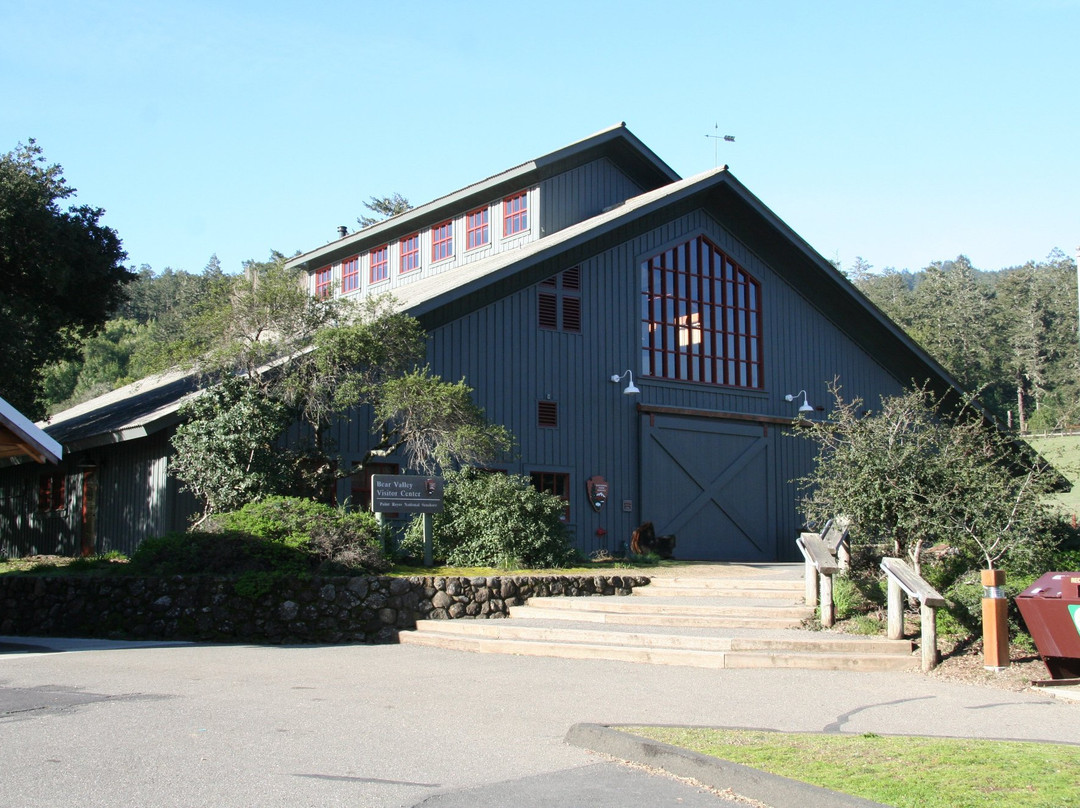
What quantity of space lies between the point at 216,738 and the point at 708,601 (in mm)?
8265

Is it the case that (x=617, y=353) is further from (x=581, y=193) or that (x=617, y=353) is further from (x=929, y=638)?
(x=929, y=638)

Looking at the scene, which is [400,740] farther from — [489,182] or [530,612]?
[489,182]

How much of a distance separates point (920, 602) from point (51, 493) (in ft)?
52.7

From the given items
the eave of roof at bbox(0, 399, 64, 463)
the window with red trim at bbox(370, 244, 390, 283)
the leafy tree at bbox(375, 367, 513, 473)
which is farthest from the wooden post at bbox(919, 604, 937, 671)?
the window with red trim at bbox(370, 244, 390, 283)

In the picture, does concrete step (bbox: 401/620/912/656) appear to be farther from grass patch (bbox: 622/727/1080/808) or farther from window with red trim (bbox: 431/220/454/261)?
window with red trim (bbox: 431/220/454/261)

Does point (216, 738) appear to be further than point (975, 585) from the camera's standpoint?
No

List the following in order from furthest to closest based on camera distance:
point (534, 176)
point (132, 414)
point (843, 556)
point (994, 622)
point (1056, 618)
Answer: point (534, 176) < point (132, 414) < point (843, 556) < point (994, 622) < point (1056, 618)

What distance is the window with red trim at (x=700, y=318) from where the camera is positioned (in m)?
22.1

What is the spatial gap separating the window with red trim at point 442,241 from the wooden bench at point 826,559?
14071 millimetres

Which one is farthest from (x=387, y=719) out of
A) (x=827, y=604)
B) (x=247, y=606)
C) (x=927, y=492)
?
(x=927, y=492)

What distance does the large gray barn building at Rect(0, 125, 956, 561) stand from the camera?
19.0 metres

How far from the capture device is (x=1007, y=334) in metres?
78.5

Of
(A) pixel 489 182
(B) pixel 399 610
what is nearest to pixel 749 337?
(A) pixel 489 182

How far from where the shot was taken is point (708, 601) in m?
14.0
